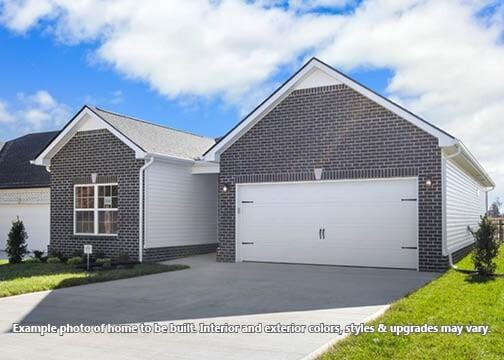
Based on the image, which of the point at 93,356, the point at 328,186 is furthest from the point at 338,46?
the point at 93,356

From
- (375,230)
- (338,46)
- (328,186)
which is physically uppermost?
(338,46)

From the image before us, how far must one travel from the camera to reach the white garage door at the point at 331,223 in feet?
47.1

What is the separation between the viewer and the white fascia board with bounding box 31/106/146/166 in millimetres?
17023

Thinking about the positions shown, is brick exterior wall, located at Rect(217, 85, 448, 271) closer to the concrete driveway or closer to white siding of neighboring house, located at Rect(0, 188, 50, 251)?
the concrete driveway

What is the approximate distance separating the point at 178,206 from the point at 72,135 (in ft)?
14.9

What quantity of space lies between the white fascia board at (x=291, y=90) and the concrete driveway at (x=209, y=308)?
12.1 ft

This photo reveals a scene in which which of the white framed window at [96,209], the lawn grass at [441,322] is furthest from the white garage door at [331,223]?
the white framed window at [96,209]

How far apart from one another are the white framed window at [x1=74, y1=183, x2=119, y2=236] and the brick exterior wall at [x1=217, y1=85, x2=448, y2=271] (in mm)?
3788

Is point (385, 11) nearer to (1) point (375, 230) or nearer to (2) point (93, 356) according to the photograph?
(1) point (375, 230)

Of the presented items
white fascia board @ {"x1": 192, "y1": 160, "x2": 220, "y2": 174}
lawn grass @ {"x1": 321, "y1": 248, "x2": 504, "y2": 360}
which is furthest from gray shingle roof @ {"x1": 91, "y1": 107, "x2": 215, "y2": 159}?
lawn grass @ {"x1": 321, "y1": 248, "x2": 504, "y2": 360}

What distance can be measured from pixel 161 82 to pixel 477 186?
597 inches

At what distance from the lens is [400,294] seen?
1019 cm

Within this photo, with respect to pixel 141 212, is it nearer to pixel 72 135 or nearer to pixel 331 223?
pixel 72 135

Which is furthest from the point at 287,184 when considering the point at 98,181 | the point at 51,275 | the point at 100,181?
the point at 51,275
